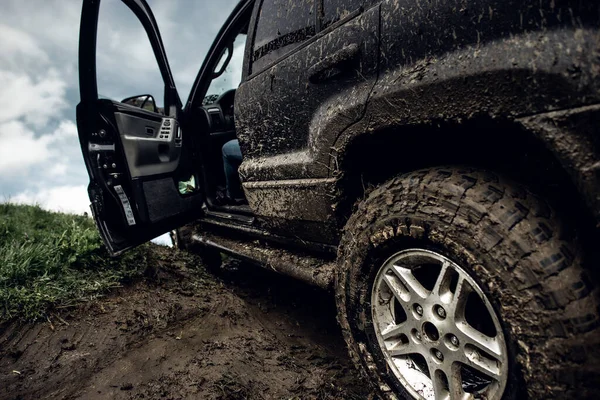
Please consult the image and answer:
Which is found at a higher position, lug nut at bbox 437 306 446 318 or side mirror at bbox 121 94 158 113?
side mirror at bbox 121 94 158 113

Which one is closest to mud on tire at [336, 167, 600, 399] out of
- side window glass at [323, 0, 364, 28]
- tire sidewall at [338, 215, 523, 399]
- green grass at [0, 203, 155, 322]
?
tire sidewall at [338, 215, 523, 399]

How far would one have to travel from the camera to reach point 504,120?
0.93 metres

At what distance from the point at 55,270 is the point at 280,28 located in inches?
103

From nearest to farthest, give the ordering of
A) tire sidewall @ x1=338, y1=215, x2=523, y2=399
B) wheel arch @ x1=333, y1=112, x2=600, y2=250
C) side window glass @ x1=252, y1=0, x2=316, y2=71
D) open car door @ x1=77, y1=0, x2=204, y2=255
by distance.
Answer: wheel arch @ x1=333, y1=112, x2=600, y2=250, tire sidewall @ x1=338, y1=215, x2=523, y2=399, side window glass @ x1=252, y1=0, x2=316, y2=71, open car door @ x1=77, y1=0, x2=204, y2=255

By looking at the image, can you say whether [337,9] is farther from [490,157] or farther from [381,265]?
[381,265]

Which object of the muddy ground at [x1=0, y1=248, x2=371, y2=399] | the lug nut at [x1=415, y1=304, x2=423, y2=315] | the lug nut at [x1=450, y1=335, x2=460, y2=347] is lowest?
the muddy ground at [x1=0, y1=248, x2=371, y2=399]

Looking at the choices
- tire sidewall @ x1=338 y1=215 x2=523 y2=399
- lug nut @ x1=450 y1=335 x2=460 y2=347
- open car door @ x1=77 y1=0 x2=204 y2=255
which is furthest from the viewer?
open car door @ x1=77 y1=0 x2=204 y2=255

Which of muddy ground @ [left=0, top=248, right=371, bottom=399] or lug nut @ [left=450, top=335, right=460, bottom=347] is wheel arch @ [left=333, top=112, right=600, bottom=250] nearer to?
lug nut @ [left=450, top=335, right=460, bottom=347]

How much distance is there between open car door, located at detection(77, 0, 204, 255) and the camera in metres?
2.45

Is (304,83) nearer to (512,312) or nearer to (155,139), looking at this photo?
(512,312)

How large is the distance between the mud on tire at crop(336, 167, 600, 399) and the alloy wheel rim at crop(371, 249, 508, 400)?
0.04 metres

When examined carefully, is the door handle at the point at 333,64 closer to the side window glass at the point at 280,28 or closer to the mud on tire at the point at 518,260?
the side window glass at the point at 280,28

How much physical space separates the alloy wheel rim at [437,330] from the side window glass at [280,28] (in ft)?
3.82

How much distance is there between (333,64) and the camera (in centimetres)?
142
